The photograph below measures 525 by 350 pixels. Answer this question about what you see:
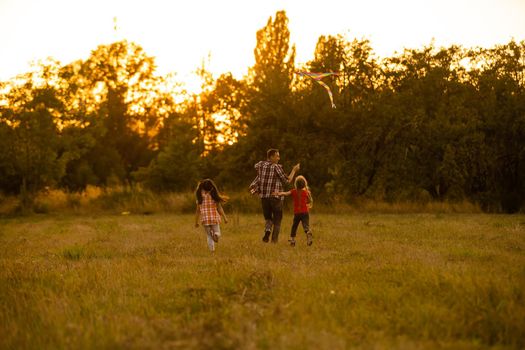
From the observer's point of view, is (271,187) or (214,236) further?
(271,187)

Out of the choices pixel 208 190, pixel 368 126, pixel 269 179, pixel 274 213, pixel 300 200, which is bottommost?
pixel 274 213

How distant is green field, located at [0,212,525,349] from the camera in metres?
5.92

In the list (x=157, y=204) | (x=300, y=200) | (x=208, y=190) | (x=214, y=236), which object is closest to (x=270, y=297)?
(x=214, y=236)

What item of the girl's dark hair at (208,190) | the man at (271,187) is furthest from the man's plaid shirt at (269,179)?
the girl's dark hair at (208,190)

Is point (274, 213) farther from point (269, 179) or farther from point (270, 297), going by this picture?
point (270, 297)

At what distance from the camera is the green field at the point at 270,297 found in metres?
5.92

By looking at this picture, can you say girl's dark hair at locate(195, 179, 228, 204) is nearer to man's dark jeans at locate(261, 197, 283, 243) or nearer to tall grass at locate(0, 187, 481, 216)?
man's dark jeans at locate(261, 197, 283, 243)

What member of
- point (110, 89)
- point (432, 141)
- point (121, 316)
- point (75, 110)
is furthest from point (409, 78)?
point (110, 89)

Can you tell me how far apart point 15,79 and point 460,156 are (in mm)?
21594

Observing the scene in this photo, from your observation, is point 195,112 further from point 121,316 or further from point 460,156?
point 121,316

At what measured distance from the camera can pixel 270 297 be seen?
7.46m

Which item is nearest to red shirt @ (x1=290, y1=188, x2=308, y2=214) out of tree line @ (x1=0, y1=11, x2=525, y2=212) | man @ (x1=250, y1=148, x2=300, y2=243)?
man @ (x1=250, y1=148, x2=300, y2=243)

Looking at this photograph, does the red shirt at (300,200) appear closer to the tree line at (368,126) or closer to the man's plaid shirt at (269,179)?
the man's plaid shirt at (269,179)

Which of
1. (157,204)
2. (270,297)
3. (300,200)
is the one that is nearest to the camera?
(270,297)
